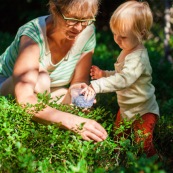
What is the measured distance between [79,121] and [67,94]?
3.99 ft

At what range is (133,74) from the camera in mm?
3383

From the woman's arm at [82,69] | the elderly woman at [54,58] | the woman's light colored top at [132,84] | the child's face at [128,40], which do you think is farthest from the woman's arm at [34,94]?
the child's face at [128,40]

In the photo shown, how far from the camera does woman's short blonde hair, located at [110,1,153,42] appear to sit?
3.43 m

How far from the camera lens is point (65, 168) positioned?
2.65 meters

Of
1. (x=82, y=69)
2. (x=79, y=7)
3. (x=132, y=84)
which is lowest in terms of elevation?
(x=82, y=69)

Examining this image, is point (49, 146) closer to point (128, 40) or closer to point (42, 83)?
point (42, 83)

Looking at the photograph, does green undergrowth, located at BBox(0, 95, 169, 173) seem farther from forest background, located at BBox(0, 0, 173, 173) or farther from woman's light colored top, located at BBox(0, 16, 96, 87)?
woman's light colored top, located at BBox(0, 16, 96, 87)

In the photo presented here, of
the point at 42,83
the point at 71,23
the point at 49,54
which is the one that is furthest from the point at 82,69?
the point at 71,23

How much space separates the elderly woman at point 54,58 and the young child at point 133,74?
0.33m

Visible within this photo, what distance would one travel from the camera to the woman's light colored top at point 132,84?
3.36m

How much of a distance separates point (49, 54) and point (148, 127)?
3.97 ft

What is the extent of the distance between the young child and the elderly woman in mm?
333

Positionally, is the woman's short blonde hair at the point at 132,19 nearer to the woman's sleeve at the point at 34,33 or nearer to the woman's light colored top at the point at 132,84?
the woman's light colored top at the point at 132,84

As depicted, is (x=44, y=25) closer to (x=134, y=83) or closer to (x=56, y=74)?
(x=56, y=74)
